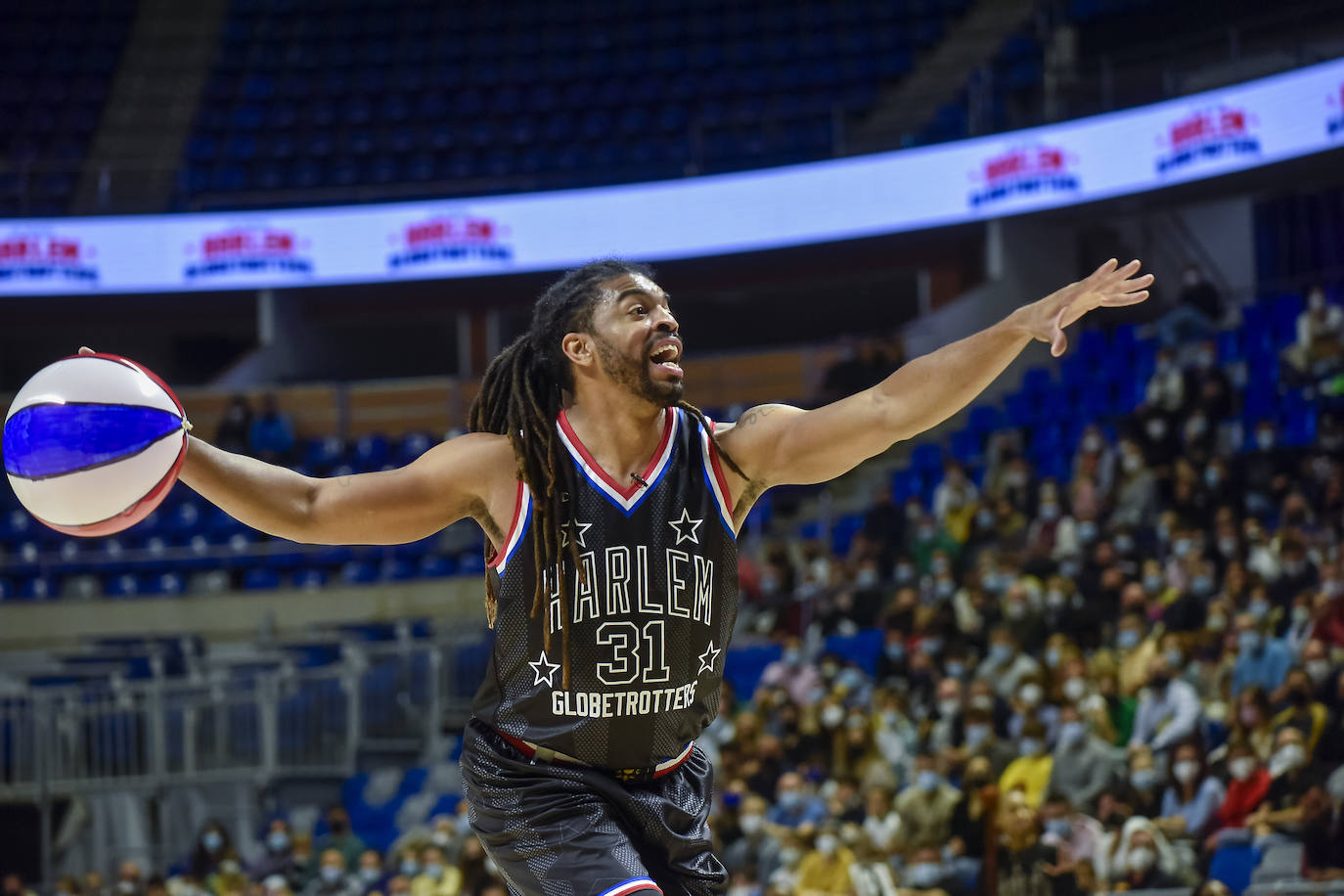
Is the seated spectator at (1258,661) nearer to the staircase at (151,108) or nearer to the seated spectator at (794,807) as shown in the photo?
the seated spectator at (794,807)

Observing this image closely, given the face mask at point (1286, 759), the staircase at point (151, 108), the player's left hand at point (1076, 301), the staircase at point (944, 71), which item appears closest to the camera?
the player's left hand at point (1076, 301)

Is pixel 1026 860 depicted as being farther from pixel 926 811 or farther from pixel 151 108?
pixel 151 108

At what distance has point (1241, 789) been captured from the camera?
10.6 m

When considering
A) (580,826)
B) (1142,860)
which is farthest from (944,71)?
(580,826)

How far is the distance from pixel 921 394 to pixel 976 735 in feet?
29.0

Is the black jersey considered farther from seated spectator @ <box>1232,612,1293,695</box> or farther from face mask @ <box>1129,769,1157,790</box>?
seated spectator @ <box>1232,612,1293,695</box>

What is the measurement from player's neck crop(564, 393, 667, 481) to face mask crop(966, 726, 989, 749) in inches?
335

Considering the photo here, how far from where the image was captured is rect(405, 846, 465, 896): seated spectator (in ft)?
43.1

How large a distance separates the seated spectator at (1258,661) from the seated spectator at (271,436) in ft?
45.7

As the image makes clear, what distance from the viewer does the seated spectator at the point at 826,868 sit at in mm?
11445

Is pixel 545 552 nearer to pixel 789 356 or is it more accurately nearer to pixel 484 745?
pixel 484 745

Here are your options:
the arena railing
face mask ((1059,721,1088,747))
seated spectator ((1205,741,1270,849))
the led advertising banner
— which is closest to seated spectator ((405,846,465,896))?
the arena railing

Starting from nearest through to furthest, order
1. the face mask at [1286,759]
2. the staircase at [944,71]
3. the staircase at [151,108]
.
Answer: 1. the face mask at [1286,759]
2. the staircase at [944,71]
3. the staircase at [151,108]

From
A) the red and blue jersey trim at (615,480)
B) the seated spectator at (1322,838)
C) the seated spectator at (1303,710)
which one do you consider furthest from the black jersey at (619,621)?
the seated spectator at (1303,710)
